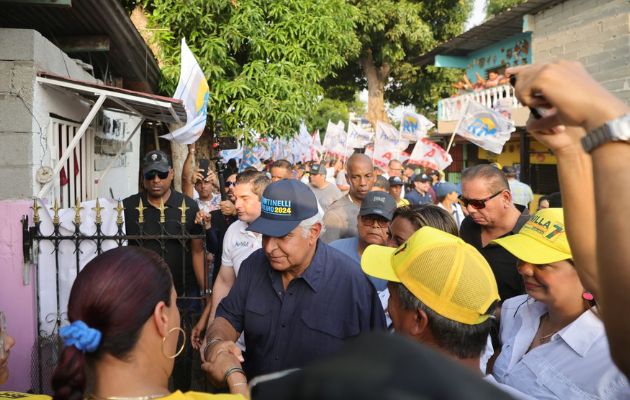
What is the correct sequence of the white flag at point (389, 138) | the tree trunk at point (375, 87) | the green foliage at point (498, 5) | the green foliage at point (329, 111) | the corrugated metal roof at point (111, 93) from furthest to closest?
the green foliage at point (329, 111) → the green foliage at point (498, 5) → the tree trunk at point (375, 87) → the white flag at point (389, 138) → the corrugated metal roof at point (111, 93)

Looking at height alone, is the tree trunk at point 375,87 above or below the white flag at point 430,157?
above

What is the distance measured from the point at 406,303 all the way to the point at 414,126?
12748 millimetres

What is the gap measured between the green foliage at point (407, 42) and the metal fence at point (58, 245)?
1760 cm

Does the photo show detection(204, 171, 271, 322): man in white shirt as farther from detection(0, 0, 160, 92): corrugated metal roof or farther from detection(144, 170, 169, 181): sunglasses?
detection(0, 0, 160, 92): corrugated metal roof

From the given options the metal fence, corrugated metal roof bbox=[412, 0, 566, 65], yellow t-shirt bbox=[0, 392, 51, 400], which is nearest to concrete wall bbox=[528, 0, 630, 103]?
corrugated metal roof bbox=[412, 0, 566, 65]

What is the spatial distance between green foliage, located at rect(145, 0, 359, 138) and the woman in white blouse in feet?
25.3

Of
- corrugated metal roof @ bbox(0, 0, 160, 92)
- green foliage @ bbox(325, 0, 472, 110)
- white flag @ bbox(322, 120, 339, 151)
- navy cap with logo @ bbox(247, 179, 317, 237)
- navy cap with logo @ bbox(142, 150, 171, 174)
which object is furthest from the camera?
green foliage @ bbox(325, 0, 472, 110)

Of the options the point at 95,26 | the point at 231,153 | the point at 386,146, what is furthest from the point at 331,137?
the point at 95,26

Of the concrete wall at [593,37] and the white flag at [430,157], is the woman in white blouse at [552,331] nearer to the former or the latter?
the white flag at [430,157]

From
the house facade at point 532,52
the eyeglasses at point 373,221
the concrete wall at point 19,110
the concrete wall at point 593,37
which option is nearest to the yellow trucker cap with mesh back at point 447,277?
the eyeglasses at point 373,221

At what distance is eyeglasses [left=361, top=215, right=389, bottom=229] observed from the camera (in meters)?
3.99

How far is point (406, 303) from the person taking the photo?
2.13 meters

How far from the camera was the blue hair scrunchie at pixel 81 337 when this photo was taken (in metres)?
1.65

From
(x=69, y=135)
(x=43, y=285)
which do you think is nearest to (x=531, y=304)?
(x=43, y=285)
